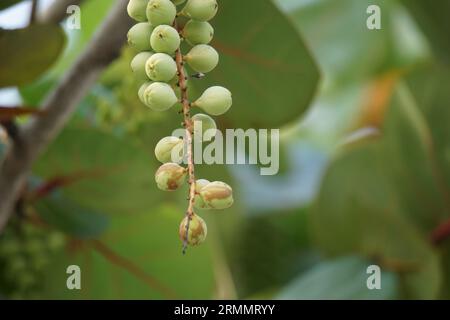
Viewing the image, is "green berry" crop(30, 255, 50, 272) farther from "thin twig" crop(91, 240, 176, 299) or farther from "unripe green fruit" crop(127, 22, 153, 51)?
"unripe green fruit" crop(127, 22, 153, 51)

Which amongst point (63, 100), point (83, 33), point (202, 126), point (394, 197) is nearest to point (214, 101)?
point (202, 126)

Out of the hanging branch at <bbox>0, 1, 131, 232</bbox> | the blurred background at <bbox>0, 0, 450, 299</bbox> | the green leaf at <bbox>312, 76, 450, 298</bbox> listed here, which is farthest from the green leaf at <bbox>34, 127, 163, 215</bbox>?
the green leaf at <bbox>312, 76, 450, 298</bbox>

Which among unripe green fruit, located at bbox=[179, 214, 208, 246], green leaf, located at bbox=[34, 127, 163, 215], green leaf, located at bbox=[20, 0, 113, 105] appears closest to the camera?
unripe green fruit, located at bbox=[179, 214, 208, 246]

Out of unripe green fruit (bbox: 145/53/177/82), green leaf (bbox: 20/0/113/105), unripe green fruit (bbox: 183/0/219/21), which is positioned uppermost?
green leaf (bbox: 20/0/113/105)

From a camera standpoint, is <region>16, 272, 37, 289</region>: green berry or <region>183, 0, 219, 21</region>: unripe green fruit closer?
<region>183, 0, 219, 21</region>: unripe green fruit

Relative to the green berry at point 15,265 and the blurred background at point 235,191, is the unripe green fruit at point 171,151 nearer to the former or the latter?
the blurred background at point 235,191

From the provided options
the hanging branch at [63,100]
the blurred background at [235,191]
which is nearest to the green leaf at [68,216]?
the blurred background at [235,191]
